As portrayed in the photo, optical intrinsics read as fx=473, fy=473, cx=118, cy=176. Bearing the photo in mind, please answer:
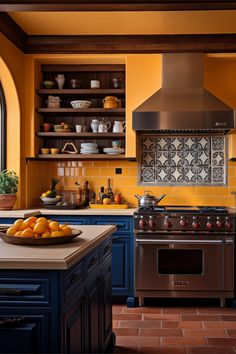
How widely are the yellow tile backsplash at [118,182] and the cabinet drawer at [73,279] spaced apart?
10.3ft

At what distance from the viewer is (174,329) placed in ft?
13.1

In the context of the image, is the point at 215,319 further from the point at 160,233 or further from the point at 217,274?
the point at 160,233

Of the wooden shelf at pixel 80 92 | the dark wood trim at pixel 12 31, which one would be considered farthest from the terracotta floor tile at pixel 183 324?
the dark wood trim at pixel 12 31

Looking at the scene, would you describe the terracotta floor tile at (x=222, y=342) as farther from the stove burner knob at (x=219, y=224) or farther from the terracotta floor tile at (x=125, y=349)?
the stove burner knob at (x=219, y=224)

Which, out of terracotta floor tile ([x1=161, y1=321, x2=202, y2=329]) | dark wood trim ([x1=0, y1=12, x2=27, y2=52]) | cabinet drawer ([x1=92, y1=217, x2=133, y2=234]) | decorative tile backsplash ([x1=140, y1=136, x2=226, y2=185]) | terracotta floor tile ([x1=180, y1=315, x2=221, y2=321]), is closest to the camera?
terracotta floor tile ([x1=161, y1=321, x2=202, y2=329])

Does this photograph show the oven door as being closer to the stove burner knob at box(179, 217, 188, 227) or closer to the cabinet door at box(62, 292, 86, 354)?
the stove burner knob at box(179, 217, 188, 227)

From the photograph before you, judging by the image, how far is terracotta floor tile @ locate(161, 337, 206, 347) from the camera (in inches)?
143

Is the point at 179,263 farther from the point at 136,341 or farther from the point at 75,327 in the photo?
the point at 75,327

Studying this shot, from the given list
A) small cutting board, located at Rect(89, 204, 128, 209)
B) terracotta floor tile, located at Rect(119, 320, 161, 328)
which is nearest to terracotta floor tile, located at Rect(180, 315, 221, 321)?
terracotta floor tile, located at Rect(119, 320, 161, 328)

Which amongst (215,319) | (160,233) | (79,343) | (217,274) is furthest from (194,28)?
(79,343)

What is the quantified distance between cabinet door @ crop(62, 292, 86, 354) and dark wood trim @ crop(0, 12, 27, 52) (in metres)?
3.02

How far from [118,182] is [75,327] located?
136 inches

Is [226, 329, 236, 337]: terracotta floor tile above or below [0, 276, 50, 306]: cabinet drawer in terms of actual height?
below

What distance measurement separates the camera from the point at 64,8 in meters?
3.76
